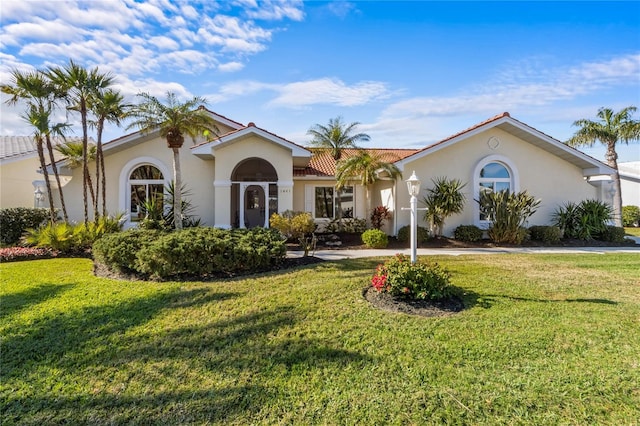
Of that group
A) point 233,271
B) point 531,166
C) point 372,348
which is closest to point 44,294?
point 233,271

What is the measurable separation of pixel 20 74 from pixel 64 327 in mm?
13025

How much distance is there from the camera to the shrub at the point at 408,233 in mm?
14896

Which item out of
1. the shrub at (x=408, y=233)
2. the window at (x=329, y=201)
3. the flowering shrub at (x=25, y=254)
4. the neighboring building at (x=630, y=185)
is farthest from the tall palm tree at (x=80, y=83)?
the neighboring building at (x=630, y=185)

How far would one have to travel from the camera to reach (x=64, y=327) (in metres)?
5.82

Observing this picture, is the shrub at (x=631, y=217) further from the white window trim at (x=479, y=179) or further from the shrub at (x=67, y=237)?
the shrub at (x=67, y=237)

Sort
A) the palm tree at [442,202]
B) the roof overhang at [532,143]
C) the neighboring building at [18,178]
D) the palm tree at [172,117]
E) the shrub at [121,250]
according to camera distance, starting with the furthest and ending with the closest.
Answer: the neighboring building at [18,178] < the roof overhang at [532,143] < the palm tree at [442,202] < the palm tree at [172,117] < the shrub at [121,250]

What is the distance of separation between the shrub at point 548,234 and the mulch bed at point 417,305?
11.4 metres

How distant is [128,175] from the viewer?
17.4 metres

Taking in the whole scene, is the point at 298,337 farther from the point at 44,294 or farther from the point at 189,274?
the point at 44,294

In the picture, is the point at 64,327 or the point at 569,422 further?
the point at 64,327

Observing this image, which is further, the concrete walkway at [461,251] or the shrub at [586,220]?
the shrub at [586,220]

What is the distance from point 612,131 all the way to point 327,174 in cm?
2244

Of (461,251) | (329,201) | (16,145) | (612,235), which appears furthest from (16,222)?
(612,235)

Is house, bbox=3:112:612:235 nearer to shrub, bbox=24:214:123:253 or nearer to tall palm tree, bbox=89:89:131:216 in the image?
tall palm tree, bbox=89:89:131:216
